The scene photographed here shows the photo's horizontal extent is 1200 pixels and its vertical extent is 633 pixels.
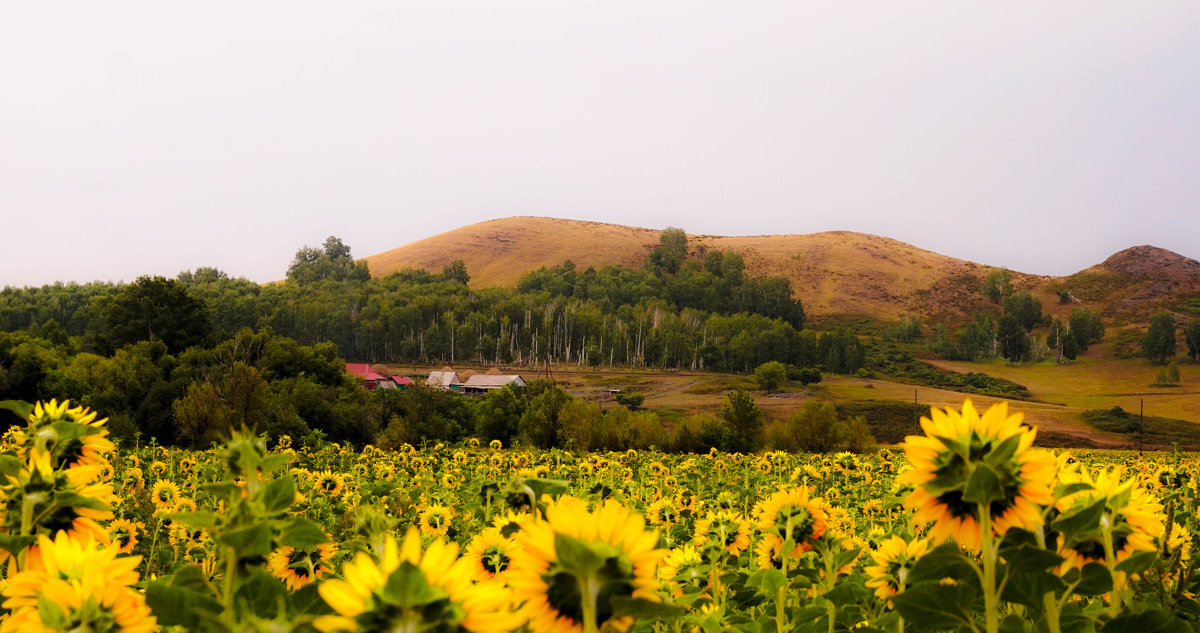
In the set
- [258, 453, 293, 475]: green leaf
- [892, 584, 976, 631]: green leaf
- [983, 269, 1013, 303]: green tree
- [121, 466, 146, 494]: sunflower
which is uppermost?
[983, 269, 1013, 303]: green tree

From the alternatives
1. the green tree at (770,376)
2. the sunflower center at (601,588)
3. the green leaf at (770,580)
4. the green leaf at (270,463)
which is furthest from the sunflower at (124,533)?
the green tree at (770,376)

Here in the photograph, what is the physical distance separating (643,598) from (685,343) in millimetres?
91516

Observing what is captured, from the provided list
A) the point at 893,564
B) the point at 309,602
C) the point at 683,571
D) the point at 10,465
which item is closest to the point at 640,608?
the point at 309,602

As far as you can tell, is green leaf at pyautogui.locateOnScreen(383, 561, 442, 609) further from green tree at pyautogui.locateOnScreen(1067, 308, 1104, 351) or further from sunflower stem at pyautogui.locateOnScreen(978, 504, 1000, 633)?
green tree at pyautogui.locateOnScreen(1067, 308, 1104, 351)

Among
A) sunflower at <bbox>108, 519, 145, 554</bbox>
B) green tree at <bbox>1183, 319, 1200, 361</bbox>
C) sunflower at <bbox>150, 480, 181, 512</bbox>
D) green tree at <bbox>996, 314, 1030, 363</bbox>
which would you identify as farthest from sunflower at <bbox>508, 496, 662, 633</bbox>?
green tree at <bbox>1183, 319, 1200, 361</bbox>

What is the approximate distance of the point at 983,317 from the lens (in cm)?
12069

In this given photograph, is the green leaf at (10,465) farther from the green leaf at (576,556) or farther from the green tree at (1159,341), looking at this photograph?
the green tree at (1159,341)

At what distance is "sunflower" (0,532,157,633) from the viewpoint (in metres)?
0.96

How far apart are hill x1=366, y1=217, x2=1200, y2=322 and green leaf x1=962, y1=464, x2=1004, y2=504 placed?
133 meters

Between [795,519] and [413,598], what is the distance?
6.21 feet

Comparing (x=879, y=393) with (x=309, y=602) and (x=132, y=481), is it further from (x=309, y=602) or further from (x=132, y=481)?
(x=309, y=602)

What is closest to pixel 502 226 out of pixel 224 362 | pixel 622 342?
pixel 622 342

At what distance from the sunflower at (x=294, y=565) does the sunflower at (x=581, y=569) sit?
1182mm

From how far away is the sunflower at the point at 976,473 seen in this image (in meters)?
1.13
